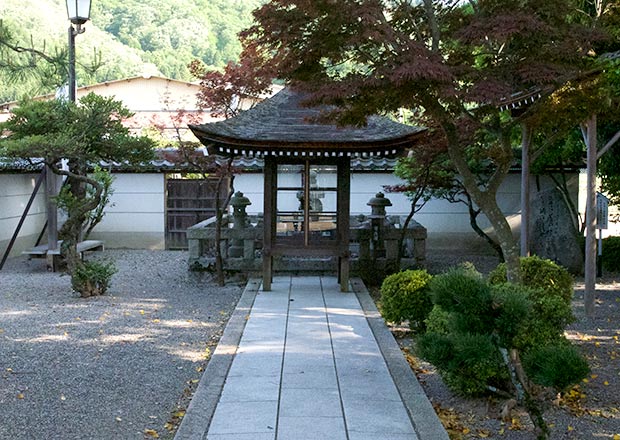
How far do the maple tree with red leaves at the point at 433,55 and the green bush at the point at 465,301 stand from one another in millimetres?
2105

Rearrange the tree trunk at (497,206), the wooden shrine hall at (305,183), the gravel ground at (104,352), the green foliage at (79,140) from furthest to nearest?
the wooden shrine hall at (305,183)
the green foliage at (79,140)
the tree trunk at (497,206)
the gravel ground at (104,352)

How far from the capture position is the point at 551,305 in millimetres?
6121

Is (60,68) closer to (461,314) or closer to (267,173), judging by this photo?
(267,173)

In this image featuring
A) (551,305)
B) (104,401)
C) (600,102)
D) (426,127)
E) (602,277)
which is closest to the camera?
(104,401)

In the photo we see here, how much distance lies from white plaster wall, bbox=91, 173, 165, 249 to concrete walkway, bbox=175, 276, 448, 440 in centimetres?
878

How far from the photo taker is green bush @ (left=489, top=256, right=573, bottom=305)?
8.11m

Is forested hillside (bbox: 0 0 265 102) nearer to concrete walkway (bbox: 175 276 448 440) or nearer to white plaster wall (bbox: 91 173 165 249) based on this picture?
white plaster wall (bbox: 91 173 165 249)

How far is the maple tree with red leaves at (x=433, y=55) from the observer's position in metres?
6.30

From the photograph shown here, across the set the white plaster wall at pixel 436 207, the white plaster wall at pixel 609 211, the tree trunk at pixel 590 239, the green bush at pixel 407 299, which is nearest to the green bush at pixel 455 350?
the green bush at pixel 407 299

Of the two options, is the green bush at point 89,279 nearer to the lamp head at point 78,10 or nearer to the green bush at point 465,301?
the lamp head at point 78,10

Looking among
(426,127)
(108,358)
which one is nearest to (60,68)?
(426,127)

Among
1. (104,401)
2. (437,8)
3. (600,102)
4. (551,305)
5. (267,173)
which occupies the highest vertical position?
(437,8)

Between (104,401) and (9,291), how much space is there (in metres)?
6.68

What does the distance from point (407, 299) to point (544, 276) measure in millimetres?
1559
